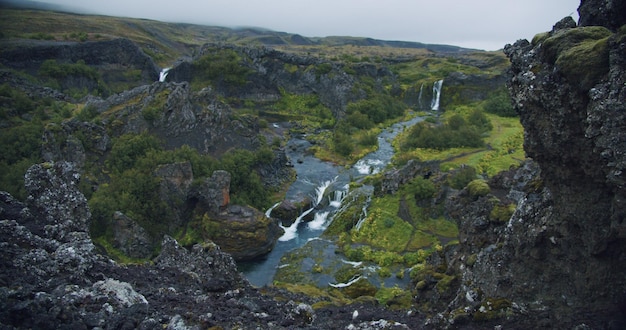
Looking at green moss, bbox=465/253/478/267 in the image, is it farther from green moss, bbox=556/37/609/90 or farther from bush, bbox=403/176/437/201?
bush, bbox=403/176/437/201

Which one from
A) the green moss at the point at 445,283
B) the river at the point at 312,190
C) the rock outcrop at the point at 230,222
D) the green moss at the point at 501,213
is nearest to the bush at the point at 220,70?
the river at the point at 312,190

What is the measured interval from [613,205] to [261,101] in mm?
95012

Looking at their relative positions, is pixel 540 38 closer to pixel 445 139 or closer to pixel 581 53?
pixel 581 53

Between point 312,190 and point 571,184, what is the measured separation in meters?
39.9

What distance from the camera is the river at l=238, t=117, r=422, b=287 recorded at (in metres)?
38.5

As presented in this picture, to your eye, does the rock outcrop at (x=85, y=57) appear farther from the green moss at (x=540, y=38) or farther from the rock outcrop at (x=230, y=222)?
the green moss at (x=540, y=38)

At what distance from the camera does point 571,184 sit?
1420 cm

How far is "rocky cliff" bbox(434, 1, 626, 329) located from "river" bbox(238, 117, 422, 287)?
73.1 feet

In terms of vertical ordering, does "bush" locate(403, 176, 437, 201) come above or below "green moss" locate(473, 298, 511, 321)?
below

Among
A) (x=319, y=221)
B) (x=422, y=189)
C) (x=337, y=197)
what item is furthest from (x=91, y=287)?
(x=337, y=197)

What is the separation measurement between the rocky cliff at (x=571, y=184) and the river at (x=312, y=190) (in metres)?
22.3

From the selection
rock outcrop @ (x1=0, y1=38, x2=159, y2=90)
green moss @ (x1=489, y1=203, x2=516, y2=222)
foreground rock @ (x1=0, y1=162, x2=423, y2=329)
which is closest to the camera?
foreground rock @ (x1=0, y1=162, x2=423, y2=329)

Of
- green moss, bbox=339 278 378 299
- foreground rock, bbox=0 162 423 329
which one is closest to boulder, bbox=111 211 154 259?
foreground rock, bbox=0 162 423 329

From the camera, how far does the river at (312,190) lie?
3846 cm
